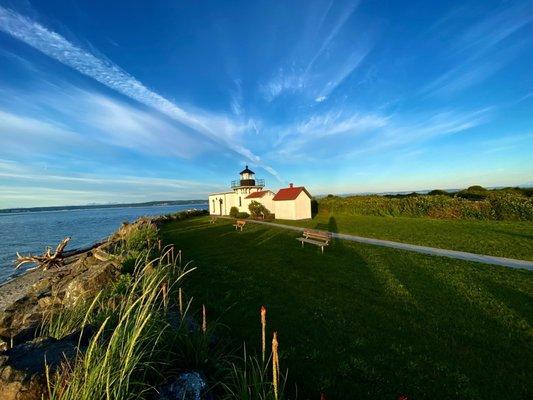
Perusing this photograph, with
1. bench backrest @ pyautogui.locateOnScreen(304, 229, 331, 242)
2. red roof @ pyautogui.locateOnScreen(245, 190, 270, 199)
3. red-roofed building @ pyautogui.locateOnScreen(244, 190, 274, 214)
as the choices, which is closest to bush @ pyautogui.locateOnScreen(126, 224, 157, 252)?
bench backrest @ pyautogui.locateOnScreen(304, 229, 331, 242)

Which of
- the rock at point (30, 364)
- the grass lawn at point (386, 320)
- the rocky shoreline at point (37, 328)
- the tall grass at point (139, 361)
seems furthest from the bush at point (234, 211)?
the rock at point (30, 364)

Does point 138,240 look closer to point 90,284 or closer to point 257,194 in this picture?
point 90,284

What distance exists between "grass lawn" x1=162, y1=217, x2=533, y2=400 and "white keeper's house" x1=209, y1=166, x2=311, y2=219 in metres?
22.6

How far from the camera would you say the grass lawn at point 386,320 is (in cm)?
511

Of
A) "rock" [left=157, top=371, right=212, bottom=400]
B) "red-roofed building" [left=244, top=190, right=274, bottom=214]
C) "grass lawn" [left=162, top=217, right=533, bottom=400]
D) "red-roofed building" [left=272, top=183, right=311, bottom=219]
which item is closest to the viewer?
"rock" [left=157, top=371, right=212, bottom=400]

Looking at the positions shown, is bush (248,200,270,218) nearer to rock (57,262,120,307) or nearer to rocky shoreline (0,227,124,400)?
rocky shoreline (0,227,124,400)

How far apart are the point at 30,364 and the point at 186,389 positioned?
193 centimetres

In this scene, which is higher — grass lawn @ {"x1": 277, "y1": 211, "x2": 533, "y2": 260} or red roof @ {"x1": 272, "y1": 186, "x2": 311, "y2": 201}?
red roof @ {"x1": 272, "y1": 186, "x2": 311, "y2": 201}

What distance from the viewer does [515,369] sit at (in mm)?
5418

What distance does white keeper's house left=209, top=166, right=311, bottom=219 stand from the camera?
119 ft

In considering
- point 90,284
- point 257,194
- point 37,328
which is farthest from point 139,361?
point 257,194

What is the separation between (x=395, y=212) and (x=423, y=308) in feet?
101

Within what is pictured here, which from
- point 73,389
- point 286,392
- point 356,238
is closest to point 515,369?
point 286,392

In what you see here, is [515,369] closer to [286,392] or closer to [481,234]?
[286,392]
